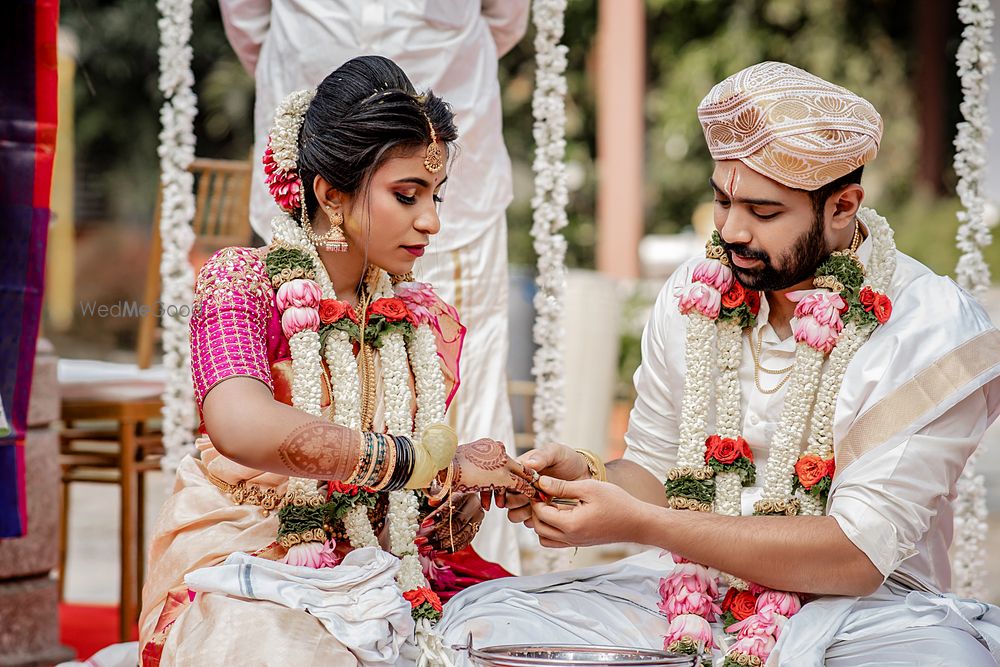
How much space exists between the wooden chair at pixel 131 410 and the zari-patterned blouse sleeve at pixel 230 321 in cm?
261

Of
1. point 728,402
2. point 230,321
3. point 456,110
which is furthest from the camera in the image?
point 456,110

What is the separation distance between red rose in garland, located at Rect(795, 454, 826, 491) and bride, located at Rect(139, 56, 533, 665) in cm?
55

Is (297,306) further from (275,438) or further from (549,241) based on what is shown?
(549,241)

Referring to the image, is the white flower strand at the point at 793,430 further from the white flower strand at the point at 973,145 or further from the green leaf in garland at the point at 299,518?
the white flower strand at the point at 973,145

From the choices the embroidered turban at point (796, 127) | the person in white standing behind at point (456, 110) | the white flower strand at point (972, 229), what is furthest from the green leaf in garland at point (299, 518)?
the white flower strand at point (972, 229)

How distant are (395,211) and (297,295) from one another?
26 centimetres

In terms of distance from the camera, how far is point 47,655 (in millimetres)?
4148

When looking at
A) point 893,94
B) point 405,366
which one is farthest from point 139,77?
point 405,366

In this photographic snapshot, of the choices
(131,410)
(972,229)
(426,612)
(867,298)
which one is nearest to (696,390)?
(867,298)

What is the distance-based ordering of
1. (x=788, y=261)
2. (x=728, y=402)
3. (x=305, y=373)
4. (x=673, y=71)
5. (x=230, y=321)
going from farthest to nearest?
(x=673, y=71), (x=728, y=402), (x=788, y=261), (x=305, y=373), (x=230, y=321)

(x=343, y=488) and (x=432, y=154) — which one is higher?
(x=432, y=154)

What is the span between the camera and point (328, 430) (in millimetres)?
2205

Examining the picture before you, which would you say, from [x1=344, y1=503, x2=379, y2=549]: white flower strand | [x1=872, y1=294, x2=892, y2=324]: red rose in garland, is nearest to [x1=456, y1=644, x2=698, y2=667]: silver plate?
[x1=344, y1=503, x2=379, y2=549]: white flower strand

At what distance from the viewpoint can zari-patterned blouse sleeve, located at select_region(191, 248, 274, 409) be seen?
2.26 meters
